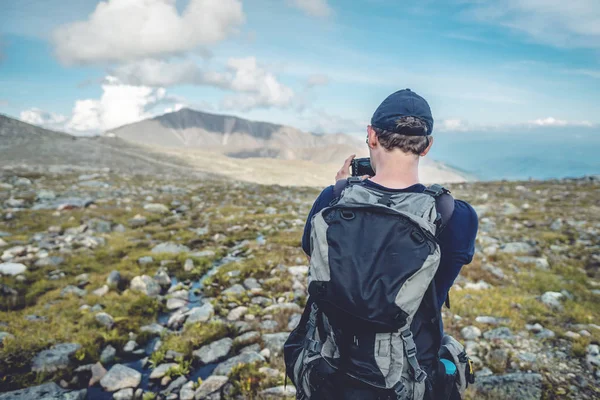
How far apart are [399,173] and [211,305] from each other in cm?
644

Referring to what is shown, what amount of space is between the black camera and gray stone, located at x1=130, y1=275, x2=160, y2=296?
24.5 ft

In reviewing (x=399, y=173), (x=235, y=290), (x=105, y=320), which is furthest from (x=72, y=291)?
(x=399, y=173)

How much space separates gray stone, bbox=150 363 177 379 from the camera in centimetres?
579

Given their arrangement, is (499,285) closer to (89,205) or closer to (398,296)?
(398,296)

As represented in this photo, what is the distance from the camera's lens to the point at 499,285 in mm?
9547

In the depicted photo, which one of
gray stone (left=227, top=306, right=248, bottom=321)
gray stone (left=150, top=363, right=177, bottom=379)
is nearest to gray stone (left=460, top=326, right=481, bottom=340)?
gray stone (left=227, top=306, right=248, bottom=321)

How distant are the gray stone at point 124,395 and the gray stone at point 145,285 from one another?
3.58 m

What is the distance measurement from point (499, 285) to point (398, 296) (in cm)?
882

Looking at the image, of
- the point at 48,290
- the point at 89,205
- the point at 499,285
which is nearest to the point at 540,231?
the point at 499,285

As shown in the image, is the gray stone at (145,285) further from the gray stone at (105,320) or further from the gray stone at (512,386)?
the gray stone at (512,386)

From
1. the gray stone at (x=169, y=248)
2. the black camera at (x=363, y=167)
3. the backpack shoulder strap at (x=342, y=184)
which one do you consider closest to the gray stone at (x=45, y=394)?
the backpack shoulder strap at (x=342, y=184)

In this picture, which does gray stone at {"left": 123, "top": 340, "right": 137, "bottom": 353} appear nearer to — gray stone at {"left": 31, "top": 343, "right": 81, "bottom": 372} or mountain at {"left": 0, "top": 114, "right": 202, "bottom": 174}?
gray stone at {"left": 31, "top": 343, "right": 81, "bottom": 372}

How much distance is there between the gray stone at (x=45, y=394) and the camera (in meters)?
4.88

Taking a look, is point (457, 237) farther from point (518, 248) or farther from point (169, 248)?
point (518, 248)
